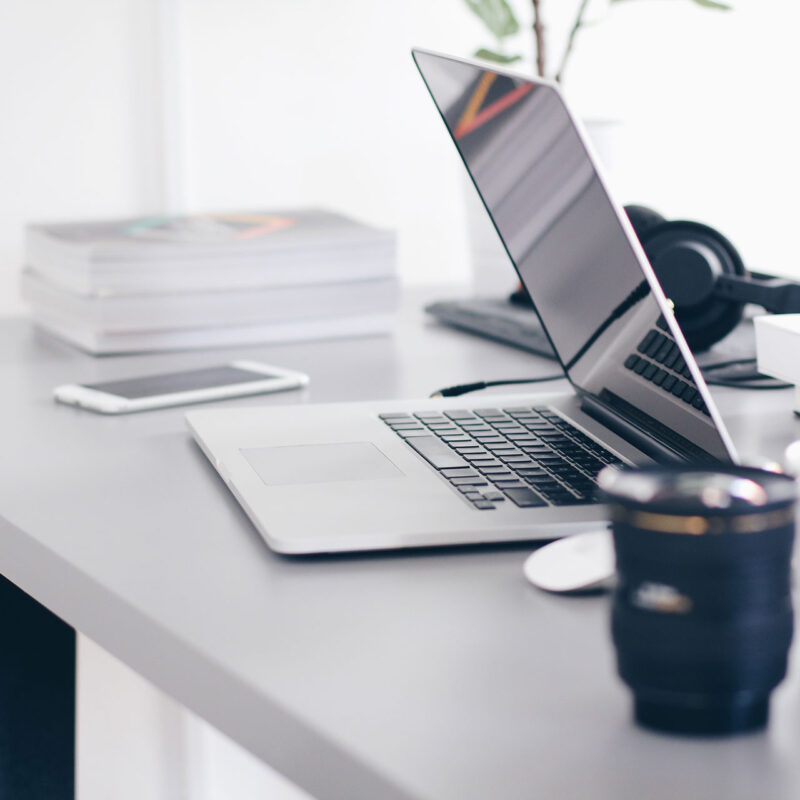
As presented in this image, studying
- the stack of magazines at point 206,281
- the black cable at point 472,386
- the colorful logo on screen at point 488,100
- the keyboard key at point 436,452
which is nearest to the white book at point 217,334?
the stack of magazines at point 206,281

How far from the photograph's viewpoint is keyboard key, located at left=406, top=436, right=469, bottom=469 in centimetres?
70

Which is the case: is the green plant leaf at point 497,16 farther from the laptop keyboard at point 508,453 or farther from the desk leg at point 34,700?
the desk leg at point 34,700

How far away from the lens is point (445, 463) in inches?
27.8

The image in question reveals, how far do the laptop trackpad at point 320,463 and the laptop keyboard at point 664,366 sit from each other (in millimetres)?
153

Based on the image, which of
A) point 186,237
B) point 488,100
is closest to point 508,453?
point 488,100

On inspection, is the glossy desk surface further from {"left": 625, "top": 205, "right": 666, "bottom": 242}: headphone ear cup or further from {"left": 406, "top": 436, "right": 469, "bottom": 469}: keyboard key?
{"left": 625, "top": 205, "right": 666, "bottom": 242}: headphone ear cup

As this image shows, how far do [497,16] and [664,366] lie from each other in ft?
2.97

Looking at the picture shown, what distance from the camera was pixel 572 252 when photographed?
76 cm

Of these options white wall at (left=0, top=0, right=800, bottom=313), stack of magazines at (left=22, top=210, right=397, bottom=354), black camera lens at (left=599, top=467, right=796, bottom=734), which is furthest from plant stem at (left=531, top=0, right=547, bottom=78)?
black camera lens at (left=599, top=467, right=796, bottom=734)

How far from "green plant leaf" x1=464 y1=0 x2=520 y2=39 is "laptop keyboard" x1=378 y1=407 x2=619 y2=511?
0.73 meters

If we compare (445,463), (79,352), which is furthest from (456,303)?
(445,463)

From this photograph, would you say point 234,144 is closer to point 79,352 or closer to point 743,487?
point 79,352

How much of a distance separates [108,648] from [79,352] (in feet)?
2.21

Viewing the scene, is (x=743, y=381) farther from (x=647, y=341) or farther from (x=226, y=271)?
(x=226, y=271)
